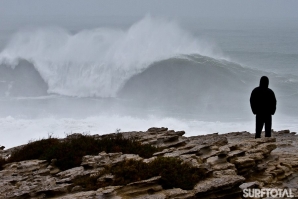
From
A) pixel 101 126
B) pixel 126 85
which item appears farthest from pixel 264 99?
pixel 126 85

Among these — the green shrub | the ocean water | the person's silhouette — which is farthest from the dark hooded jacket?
the ocean water

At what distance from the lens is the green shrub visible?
889 centimetres

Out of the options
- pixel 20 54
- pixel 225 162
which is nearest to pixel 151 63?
pixel 20 54

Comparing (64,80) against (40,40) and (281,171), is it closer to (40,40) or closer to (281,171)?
(40,40)

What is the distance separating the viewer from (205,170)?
7.82 m

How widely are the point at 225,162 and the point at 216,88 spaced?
2616 centimetres

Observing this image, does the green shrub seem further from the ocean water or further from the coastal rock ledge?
the ocean water

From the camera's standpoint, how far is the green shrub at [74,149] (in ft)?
29.2

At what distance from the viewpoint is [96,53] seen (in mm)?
41344

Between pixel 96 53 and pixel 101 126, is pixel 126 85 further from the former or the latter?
pixel 101 126

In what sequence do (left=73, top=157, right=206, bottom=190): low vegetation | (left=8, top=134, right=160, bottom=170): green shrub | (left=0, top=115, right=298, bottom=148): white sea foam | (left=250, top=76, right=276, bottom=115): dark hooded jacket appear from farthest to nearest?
(left=0, top=115, right=298, bottom=148): white sea foam, (left=250, top=76, right=276, bottom=115): dark hooded jacket, (left=8, top=134, right=160, bottom=170): green shrub, (left=73, top=157, right=206, bottom=190): low vegetation

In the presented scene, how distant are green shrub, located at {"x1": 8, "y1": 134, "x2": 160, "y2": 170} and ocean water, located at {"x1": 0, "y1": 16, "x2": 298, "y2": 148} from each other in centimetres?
1106

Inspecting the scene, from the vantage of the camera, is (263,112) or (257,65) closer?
(263,112)

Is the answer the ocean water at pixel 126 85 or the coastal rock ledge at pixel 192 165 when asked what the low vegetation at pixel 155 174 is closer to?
the coastal rock ledge at pixel 192 165
